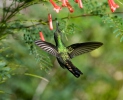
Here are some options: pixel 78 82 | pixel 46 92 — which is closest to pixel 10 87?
pixel 46 92

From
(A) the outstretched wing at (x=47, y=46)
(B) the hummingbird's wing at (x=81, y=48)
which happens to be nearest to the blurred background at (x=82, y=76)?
(B) the hummingbird's wing at (x=81, y=48)

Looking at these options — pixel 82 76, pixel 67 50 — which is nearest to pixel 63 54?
pixel 67 50

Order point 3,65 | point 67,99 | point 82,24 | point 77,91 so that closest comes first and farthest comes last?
point 3,65
point 82,24
point 67,99
point 77,91

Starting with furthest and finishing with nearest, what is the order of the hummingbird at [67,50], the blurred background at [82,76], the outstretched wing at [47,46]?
1. the blurred background at [82,76]
2. the hummingbird at [67,50]
3. the outstretched wing at [47,46]

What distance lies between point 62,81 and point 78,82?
0.25 meters

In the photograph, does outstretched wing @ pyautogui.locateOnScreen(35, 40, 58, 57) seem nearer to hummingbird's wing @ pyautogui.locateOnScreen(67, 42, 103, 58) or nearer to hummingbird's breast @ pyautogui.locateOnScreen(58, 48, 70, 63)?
hummingbird's breast @ pyautogui.locateOnScreen(58, 48, 70, 63)

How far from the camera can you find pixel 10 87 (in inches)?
222

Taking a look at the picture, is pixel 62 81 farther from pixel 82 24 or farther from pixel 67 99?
pixel 82 24

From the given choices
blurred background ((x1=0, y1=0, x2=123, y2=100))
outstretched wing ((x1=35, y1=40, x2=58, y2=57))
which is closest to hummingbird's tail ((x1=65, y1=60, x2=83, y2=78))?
outstretched wing ((x1=35, y1=40, x2=58, y2=57))

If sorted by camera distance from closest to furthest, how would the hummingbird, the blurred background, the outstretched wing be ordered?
the outstretched wing < the hummingbird < the blurred background

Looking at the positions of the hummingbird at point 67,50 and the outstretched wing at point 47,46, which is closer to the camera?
the outstretched wing at point 47,46

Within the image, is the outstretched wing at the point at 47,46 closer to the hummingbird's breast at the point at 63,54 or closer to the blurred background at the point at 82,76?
the hummingbird's breast at the point at 63,54

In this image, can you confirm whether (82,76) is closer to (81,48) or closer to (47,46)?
(81,48)

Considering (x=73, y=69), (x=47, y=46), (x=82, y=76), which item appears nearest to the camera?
(x=47, y=46)
